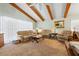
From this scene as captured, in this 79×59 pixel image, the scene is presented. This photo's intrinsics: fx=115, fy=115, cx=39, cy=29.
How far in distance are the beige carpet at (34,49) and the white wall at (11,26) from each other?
201mm

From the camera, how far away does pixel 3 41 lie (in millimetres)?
2549

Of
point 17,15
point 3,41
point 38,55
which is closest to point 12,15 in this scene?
point 17,15

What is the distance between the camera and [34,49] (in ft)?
8.30

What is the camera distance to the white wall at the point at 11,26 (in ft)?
8.29

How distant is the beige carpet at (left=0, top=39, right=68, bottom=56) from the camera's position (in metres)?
2.49

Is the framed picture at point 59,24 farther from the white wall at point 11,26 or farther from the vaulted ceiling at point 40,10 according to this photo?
the white wall at point 11,26

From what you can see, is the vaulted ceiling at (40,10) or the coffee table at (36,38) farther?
the coffee table at (36,38)

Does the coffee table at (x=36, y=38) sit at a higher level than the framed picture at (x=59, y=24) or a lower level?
lower

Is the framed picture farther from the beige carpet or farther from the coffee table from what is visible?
the coffee table

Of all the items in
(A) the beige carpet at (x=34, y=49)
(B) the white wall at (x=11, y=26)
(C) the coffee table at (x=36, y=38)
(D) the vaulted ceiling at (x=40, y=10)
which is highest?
(D) the vaulted ceiling at (x=40, y=10)

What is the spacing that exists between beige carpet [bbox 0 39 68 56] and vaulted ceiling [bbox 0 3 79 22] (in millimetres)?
623

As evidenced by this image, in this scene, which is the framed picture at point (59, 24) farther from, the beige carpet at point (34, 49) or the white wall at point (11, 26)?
the white wall at point (11, 26)

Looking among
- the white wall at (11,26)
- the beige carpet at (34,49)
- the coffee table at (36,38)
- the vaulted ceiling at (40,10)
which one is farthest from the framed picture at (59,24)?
the white wall at (11,26)

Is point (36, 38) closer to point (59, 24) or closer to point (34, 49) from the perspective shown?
point (34, 49)
